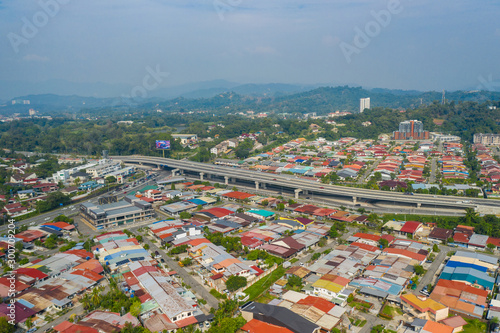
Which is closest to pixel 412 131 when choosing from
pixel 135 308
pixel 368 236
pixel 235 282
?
pixel 368 236

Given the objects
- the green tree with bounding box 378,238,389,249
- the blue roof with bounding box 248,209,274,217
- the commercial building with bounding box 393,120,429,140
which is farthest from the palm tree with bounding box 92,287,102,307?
the commercial building with bounding box 393,120,429,140

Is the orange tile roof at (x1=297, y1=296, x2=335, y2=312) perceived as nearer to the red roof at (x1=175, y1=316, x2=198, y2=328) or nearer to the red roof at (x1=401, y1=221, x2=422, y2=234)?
the red roof at (x1=175, y1=316, x2=198, y2=328)

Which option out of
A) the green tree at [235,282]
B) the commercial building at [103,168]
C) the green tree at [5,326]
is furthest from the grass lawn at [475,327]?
the commercial building at [103,168]

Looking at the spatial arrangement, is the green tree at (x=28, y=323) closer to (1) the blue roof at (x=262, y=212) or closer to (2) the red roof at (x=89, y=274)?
(2) the red roof at (x=89, y=274)

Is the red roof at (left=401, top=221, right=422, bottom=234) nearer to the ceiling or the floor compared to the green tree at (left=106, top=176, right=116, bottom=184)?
nearer to the floor

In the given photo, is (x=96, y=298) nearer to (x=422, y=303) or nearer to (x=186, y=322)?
(x=186, y=322)

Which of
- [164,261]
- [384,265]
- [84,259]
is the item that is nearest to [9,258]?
[84,259]
